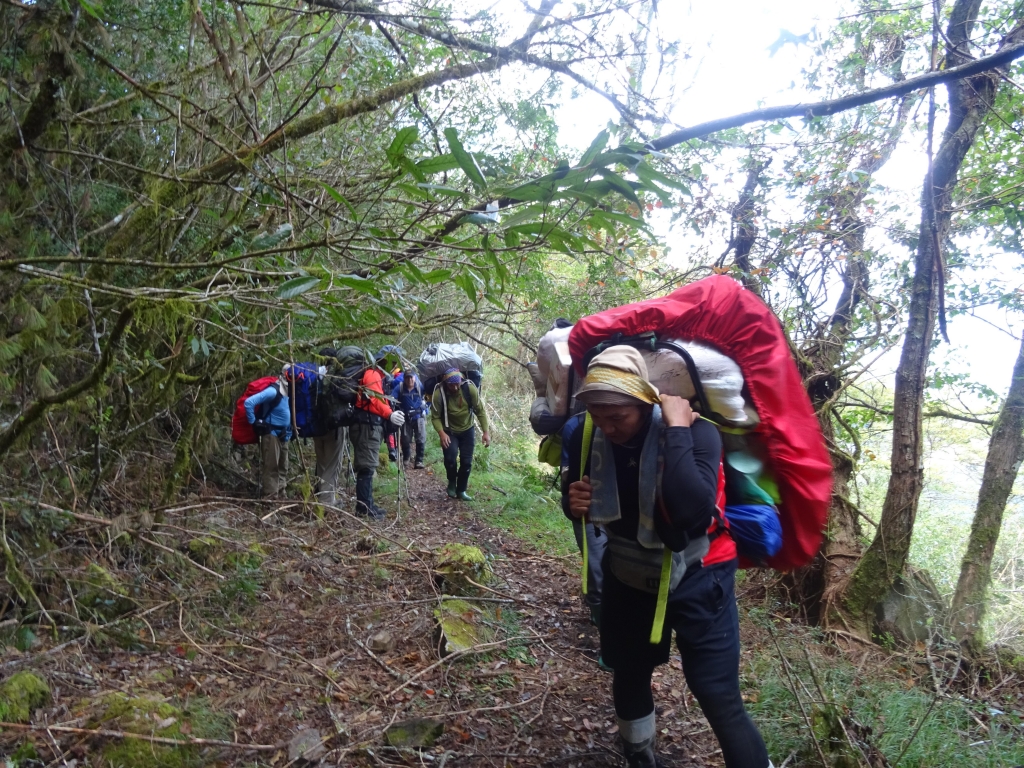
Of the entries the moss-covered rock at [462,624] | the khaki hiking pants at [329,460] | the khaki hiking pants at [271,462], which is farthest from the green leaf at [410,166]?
the khaki hiking pants at [271,462]

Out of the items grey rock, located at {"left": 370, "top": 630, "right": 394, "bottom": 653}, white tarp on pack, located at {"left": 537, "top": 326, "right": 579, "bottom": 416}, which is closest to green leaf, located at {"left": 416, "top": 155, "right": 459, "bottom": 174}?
white tarp on pack, located at {"left": 537, "top": 326, "right": 579, "bottom": 416}

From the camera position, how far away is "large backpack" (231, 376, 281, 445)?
19.7ft

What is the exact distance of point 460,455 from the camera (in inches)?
336

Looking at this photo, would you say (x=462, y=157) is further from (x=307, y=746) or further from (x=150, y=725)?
(x=150, y=725)

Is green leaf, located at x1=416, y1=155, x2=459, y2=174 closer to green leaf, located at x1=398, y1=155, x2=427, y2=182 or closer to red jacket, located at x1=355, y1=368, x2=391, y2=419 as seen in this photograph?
green leaf, located at x1=398, y1=155, x2=427, y2=182

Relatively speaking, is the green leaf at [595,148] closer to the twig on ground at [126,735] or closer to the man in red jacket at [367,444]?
the twig on ground at [126,735]

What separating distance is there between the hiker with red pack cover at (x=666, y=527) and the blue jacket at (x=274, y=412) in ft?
14.0

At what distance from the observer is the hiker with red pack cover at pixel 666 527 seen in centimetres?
216

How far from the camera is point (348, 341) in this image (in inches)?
208

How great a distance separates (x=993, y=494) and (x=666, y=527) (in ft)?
12.6

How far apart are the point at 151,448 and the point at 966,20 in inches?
284

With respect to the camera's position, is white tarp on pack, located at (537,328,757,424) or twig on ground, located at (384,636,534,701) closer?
white tarp on pack, located at (537,328,757,424)

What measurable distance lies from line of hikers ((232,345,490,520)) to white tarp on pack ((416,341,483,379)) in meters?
0.07

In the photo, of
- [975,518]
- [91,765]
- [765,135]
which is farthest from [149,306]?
[975,518]
